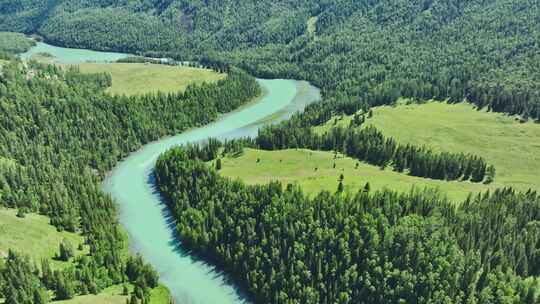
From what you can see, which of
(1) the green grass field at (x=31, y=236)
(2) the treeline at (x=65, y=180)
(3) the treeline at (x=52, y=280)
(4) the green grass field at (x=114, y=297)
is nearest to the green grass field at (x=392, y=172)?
(2) the treeline at (x=65, y=180)

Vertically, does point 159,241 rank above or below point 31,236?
below

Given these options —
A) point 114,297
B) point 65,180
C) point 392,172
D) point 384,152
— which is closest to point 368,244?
point 392,172

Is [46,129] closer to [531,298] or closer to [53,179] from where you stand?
[53,179]

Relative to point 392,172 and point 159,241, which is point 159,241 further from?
point 392,172

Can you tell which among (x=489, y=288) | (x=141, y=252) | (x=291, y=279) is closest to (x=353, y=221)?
(x=291, y=279)

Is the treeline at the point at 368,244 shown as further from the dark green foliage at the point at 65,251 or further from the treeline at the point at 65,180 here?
the dark green foliage at the point at 65,251

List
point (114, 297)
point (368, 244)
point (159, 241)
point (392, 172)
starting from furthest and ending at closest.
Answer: point (392, 172) < point (159, 241) < point (368, 244) < point (114, 297)

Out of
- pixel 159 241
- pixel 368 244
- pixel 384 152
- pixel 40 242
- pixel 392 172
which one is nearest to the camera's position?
pixel 368 244
